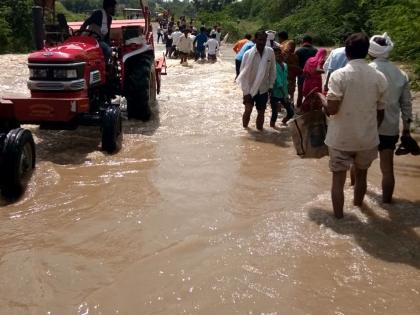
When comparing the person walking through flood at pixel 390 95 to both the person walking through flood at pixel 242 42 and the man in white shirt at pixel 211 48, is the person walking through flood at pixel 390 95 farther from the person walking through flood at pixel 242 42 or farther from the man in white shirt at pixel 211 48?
the man in white shirt at pixel 211 48

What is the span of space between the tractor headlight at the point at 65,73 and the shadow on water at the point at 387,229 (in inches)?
134

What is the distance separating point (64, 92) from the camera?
657 cm

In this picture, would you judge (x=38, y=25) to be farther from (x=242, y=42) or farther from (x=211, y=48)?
(x=211, y=48)

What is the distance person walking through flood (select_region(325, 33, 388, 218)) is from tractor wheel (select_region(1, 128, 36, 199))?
2.90 meters

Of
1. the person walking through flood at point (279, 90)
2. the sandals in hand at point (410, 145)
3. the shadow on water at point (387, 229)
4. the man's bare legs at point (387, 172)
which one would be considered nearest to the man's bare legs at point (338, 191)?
the shadow on water at point (387, 229)

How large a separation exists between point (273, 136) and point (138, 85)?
7.29 feet

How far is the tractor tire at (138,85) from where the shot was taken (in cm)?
821

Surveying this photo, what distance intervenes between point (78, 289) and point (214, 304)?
2.98 ft

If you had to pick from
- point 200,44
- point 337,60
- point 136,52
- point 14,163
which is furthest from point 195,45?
point 14,163

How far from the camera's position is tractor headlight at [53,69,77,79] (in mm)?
6504

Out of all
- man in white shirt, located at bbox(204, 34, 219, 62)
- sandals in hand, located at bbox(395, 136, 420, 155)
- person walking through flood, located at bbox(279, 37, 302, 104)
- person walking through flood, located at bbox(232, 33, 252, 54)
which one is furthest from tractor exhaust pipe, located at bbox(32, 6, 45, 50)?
man in white shirt, located at bbox(204, 34, 219, 62)

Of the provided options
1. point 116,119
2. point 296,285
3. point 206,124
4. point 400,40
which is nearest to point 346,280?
point 296,285

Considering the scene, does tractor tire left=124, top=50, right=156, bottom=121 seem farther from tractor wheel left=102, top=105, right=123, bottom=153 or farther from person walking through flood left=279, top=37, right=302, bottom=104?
person walking through flood left=279, top=37, right=302, bottom=104

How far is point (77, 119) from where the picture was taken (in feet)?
21.6
